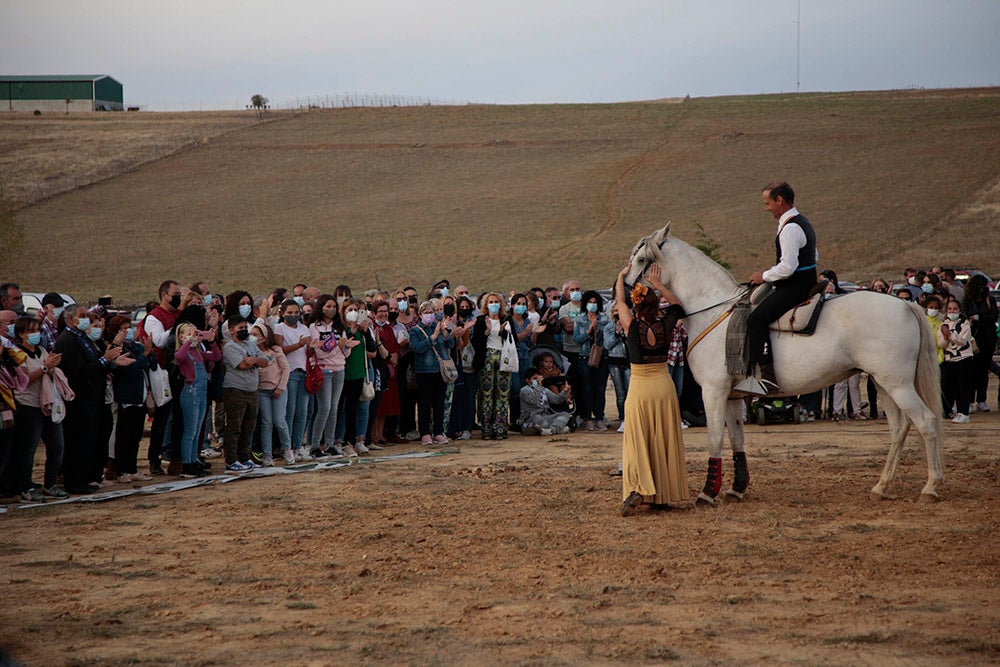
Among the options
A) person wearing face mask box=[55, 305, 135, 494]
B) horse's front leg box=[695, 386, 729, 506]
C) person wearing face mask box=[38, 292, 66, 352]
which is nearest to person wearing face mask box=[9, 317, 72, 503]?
person wearing face mask box=[55, 305, 135, 494]

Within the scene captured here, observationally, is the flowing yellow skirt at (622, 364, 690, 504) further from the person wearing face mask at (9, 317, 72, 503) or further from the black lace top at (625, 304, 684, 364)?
the person wearing face mask at (9, 317, 72, 503)

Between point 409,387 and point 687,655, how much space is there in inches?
444

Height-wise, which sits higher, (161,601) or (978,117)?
(978,117)

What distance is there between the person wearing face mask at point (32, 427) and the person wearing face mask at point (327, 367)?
3658 mm

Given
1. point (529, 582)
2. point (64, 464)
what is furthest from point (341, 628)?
point (64, 464)

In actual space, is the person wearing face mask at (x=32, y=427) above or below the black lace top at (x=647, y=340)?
below

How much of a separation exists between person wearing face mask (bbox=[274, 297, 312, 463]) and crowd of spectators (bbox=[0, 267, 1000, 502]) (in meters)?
0.02

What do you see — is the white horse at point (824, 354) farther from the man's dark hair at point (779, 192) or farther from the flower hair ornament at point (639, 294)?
the man's dark hair at point (779, 192)

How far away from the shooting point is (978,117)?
69688 millimetres

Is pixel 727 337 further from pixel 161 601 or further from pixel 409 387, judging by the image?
pixel 409 387

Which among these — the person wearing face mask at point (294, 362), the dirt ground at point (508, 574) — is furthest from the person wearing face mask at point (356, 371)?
the dirt ground at point (508, 574)

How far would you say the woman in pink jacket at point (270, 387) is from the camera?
1361 centimetres

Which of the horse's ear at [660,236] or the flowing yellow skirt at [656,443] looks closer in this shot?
the flowing yellow skirt at [656,443]

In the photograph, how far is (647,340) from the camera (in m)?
10.0
